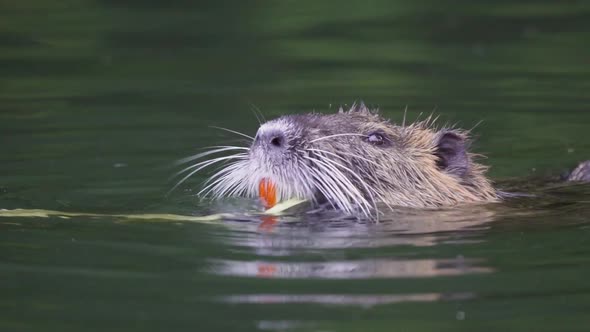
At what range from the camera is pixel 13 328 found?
16.0 ft

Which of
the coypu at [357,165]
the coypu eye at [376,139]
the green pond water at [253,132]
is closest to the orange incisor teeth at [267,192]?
the coypu at [357,165]

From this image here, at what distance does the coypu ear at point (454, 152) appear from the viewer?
7.21 m

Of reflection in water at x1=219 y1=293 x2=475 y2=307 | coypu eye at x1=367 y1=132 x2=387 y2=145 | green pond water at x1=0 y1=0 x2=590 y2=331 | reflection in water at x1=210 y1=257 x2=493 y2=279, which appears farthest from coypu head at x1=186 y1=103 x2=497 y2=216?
reflection in water at x1=219 y1=293 x2=475 y2=307

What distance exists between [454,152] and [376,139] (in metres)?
0.47

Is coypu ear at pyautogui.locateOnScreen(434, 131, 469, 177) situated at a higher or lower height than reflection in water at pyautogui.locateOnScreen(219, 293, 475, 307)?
higher

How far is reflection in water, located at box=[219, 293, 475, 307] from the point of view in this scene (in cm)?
505

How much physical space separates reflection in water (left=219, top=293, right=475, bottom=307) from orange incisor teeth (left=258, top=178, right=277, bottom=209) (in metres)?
1.48

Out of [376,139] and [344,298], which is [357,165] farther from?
[344,298]

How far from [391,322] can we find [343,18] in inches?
331

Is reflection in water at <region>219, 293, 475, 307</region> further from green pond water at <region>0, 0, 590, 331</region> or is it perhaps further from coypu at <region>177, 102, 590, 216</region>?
coypu at <region>177, 102, 590, 216</region>

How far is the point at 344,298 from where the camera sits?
16.7 ft

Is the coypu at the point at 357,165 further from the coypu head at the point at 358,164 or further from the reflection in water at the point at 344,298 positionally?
the reflection in water at the point at 344,298

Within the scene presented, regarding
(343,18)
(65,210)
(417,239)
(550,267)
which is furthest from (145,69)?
(550,267)

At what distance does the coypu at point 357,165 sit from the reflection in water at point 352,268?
0.82m
